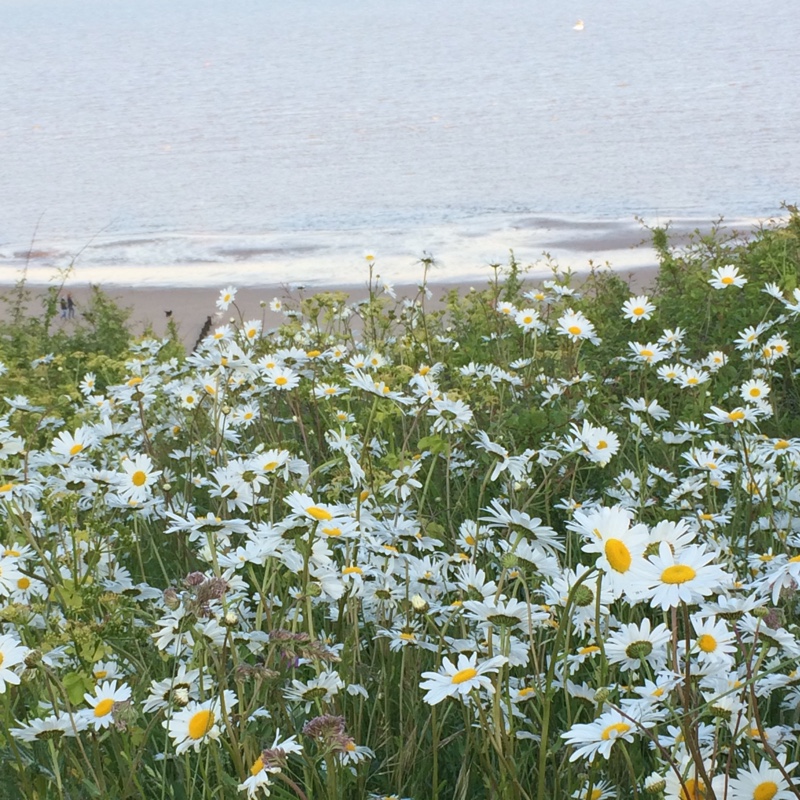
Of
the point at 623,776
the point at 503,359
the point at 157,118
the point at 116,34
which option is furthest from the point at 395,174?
the point at 116,34

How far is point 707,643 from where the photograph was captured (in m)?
1.40

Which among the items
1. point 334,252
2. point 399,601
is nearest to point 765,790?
point 399,601

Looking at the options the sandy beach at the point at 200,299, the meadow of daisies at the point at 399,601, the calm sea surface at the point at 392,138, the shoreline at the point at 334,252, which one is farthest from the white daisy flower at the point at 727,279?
the calm sea surface at the point at 392,138

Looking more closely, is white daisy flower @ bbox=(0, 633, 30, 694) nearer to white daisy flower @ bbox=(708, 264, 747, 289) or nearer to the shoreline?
white daisy flower @ bbox=(708, 264, 747, 289)

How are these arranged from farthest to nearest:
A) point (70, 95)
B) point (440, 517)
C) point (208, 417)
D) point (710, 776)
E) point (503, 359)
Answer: point (70, 95) → point (503, 359) → point (208, 417) → point (440, 517) → point (710, 776)

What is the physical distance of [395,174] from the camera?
1638 cm

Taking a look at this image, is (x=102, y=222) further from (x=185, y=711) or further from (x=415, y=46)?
(x=415, y=46)

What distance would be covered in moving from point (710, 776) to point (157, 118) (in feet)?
76.5

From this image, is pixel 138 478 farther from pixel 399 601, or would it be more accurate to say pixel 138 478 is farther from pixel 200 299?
pixel 200 299

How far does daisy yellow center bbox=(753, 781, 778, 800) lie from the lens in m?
1.21

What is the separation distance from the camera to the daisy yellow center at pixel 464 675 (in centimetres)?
137

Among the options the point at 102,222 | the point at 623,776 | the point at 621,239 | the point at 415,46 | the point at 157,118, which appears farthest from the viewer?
the point at 415,46

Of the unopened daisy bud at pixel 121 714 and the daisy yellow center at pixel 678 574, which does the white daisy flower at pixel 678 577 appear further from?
the unopened daisy bud at pixel 121 714

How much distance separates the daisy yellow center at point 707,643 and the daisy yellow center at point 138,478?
144 centimetres
